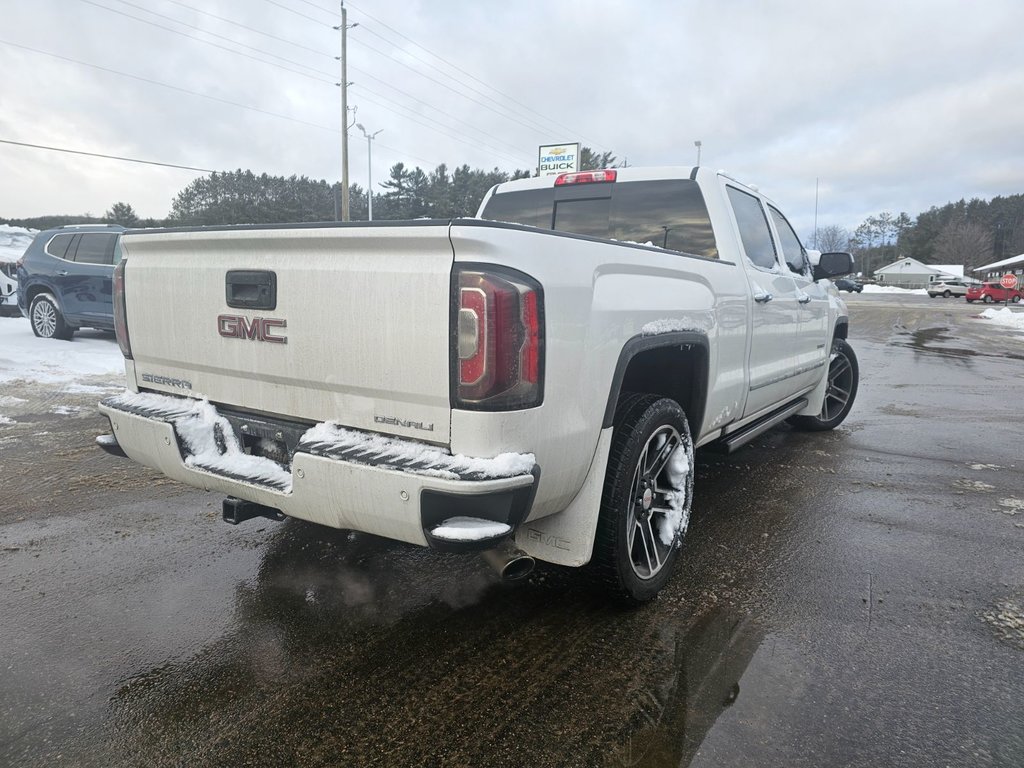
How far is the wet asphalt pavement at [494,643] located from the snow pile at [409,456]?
816mm

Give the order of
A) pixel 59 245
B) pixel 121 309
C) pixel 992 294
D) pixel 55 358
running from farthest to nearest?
pixel 992 294
pixel 59 245
pixel 55 358
pixel 121 309

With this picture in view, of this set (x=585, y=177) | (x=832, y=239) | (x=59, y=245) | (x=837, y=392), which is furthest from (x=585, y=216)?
(x=832, y=239)

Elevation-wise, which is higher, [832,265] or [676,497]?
[832,265]

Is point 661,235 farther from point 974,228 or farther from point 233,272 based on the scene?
point 974,228

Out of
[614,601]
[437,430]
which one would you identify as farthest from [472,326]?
[614,601]

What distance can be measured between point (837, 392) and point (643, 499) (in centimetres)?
442

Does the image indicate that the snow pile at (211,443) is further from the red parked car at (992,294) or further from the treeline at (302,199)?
the red parked car at (992,294)

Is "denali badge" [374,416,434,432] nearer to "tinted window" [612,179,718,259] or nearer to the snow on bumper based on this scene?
the snow on bumper

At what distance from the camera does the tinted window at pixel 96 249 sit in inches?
394

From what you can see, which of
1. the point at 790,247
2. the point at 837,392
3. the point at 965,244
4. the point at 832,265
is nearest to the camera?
the point at 790,247

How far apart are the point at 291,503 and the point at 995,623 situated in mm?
2907

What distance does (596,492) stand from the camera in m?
2.48

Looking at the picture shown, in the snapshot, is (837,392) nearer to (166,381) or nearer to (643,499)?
(643,499)

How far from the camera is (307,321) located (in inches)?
92.9
